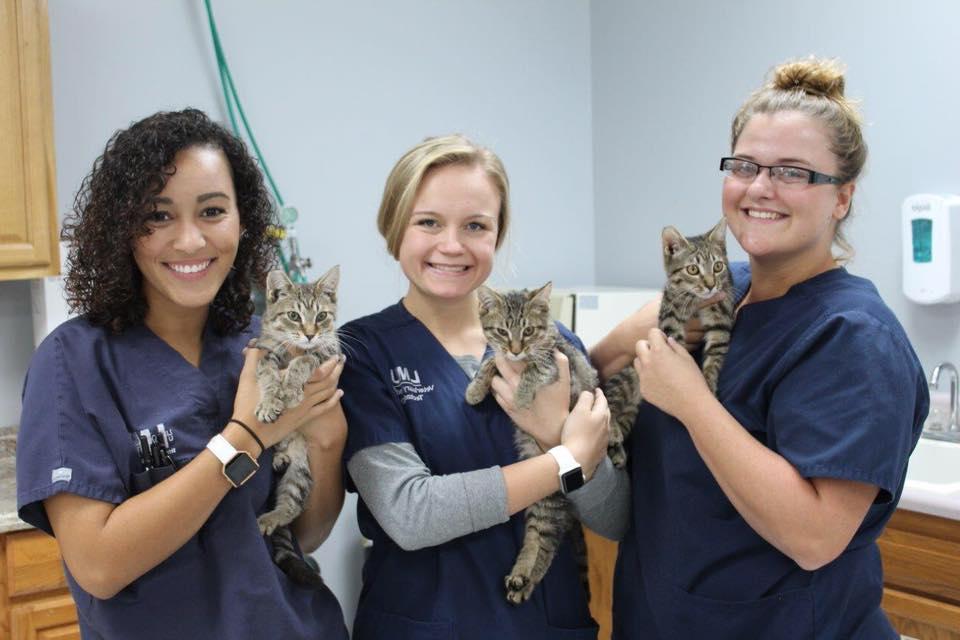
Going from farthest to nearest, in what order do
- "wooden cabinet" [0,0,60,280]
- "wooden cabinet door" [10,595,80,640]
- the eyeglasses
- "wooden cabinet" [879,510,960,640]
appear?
"wooden cabinet" [0,0,60,280]
"wooden cabinet door" [10,595,80,640]
"wooden cabinet" [879,510,960,640]
the eyeglasses

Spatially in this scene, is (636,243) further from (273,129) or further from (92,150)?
(92,150)

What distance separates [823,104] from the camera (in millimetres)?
1418

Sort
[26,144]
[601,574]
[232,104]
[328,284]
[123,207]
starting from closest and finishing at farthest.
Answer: [123,207], [328,284], [26,144], [601,574], [232,104]

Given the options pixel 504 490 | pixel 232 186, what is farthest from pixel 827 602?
pixel 232 186

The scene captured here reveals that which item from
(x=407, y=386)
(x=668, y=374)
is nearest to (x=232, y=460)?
(x=407, y=386)

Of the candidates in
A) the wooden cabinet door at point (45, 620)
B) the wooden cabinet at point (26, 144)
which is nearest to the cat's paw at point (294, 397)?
the wooden cabinet door at point (45, 620)

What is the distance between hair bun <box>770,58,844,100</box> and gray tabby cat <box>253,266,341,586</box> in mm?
989

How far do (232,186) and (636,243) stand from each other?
9.86 ft

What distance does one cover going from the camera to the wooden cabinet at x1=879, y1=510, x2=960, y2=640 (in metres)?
2.27

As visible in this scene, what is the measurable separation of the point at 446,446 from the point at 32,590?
1582 mm

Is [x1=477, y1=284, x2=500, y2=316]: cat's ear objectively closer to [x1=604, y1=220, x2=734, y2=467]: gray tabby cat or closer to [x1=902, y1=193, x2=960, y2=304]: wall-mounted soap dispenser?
[x1=604, y1=220, x2=734, y2=467]: gray tabby cat

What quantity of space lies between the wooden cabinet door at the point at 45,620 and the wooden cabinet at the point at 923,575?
7.86ft

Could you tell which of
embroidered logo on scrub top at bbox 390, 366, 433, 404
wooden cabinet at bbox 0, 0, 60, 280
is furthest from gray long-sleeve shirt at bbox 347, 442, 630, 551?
wooden cabinet at bbox 0, 0, 60, 280

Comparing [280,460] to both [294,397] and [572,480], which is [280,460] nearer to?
[294,397]
